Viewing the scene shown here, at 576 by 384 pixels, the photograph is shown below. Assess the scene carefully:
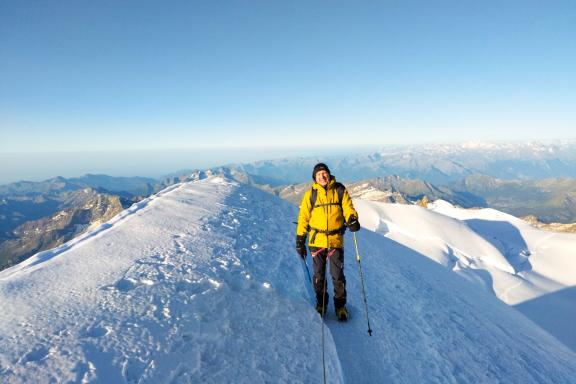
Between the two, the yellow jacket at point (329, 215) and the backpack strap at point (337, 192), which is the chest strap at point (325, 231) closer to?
the yellow jacket at point (329, 215)

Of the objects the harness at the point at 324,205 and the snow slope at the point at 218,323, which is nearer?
the snow slope at the point at 218,323

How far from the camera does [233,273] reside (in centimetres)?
917

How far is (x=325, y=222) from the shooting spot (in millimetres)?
8047

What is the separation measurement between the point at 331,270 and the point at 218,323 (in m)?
3.21

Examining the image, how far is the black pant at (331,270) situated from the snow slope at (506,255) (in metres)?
28.5

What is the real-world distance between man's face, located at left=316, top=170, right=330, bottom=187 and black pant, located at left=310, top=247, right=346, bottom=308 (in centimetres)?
178

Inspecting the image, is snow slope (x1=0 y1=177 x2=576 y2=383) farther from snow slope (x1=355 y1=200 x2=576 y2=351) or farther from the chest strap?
snow slope (x1=355 y1=200 x2=576 y2=351)

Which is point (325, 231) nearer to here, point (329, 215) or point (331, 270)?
point (329, 215)

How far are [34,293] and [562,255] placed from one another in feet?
215

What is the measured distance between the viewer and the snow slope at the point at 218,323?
530cm

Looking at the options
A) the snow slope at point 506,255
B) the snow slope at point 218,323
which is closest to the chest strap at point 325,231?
the snow slope at point 218,323

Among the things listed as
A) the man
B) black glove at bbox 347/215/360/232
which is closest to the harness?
the man

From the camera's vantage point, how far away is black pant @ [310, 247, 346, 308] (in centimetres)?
816

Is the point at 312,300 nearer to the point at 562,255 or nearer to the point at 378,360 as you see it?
the point at 378,360
